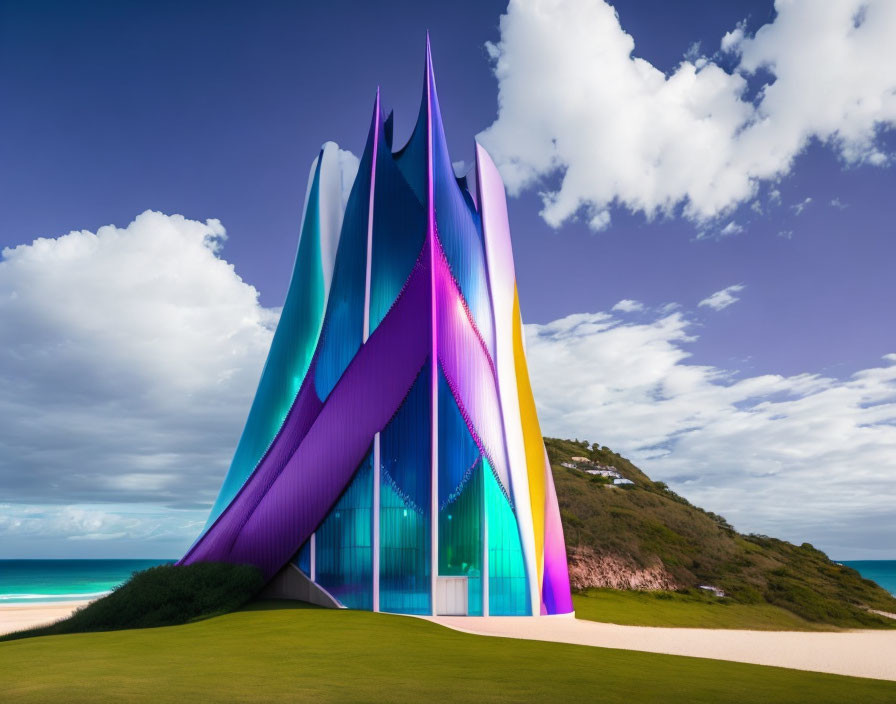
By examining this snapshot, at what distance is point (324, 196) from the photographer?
3359 centimetres

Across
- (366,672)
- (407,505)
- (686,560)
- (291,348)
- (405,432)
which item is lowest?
(366,672)

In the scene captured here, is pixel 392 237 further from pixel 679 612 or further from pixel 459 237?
pixel 679 612

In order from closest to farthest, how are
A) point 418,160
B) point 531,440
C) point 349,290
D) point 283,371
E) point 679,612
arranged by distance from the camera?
point 531,440
point 349,290
point 418,160
point 283,371
point 679,612

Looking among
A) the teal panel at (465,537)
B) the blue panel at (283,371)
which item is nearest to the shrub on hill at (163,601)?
the teal panel at (465,537)

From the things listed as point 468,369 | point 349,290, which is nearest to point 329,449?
point 468,369

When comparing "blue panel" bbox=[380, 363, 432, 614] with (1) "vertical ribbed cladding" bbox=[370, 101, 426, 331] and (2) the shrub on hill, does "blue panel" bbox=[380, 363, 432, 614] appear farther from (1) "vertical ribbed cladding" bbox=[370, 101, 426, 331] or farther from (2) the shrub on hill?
(2) the shrub on hill

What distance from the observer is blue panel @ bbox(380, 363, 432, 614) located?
2298cm

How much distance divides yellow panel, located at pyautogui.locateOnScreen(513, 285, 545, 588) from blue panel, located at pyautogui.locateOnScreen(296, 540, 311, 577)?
290 inches

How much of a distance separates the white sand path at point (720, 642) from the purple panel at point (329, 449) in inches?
227

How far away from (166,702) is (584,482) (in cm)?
4366

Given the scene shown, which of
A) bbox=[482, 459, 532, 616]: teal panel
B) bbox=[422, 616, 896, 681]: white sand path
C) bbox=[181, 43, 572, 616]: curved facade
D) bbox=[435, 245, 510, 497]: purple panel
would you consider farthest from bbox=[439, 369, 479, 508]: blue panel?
bbox=[422, 616, 896, 681]: white sand path

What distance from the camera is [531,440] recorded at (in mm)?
27562

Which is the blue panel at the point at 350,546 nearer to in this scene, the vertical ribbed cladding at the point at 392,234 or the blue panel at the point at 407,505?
the blue panel at the point at 407,505

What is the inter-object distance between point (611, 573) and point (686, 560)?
663cm
